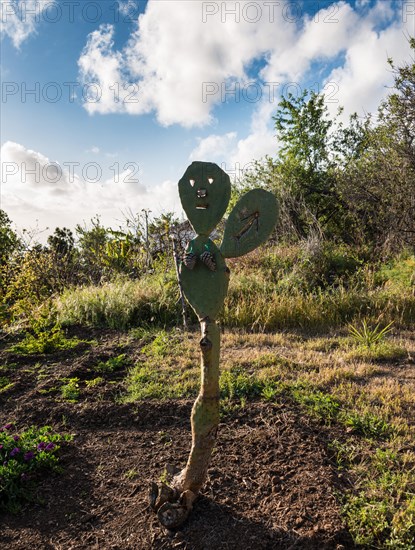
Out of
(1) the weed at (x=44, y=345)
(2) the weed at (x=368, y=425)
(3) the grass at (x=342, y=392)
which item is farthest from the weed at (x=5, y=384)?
(2) the weed at (x=368, y=425)

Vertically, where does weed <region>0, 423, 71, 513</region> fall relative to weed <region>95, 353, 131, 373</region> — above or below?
below

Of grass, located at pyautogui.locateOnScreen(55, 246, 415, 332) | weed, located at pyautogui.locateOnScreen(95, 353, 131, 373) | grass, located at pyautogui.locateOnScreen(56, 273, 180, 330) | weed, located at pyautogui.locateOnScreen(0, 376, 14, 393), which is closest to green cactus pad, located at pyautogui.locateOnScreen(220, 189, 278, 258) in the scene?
weed, located at pyautogui.locateOnScreen(95, 353, 131, 373)

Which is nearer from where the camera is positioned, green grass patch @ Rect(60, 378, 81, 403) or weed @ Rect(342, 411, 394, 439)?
weed @ Rect(342, 411, 394, 439)

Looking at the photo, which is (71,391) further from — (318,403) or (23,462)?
(318,403)

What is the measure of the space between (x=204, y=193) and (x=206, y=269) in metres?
0.39

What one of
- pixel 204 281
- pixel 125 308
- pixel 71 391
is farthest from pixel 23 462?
pixel 125 308

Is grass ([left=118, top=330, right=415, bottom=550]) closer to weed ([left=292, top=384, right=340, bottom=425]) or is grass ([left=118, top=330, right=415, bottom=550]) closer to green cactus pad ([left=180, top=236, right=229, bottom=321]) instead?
weed ([left=292, top=384, right=340, bottom=425])

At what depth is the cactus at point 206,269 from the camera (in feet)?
6.54

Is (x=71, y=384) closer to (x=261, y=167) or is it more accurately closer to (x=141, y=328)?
(x=141, y=328)

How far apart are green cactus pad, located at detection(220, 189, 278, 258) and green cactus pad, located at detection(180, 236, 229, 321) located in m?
0.09

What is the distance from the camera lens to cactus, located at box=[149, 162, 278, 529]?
1.99 metres

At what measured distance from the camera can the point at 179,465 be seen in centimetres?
252

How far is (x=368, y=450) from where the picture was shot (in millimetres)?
2598

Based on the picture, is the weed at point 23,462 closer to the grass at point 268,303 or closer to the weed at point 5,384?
the weed at point 5,384
